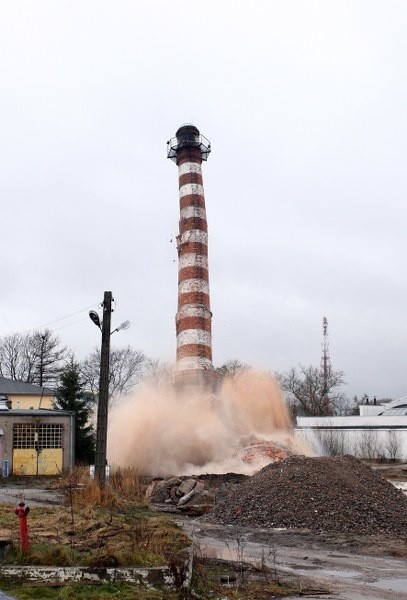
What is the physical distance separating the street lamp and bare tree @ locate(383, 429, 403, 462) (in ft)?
119

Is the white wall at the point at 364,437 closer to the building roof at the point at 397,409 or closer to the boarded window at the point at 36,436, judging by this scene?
the building roof at the point at 397,409

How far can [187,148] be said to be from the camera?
42625 millimetres

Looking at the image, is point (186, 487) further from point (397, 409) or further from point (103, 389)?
point (397, 409)

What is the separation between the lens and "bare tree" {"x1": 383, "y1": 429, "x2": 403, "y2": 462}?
5072 centimetres

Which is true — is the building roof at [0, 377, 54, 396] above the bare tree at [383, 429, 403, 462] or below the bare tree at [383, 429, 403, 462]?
above

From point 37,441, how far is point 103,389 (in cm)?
1526

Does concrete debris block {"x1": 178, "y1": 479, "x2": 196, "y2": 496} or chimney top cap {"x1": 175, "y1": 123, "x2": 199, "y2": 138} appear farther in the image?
chimney top cap {"x1": 175, "y1": 123, "x2": 199, "y2": 138}

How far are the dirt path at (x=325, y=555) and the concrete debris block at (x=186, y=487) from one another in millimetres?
4894

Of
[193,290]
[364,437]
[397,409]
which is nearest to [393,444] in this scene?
[364,437]

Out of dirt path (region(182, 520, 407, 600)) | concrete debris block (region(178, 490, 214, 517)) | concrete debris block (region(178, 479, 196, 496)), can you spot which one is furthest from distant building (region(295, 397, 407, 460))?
dirt path (region(182, 520, 407, 600))

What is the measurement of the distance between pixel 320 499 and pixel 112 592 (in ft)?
36.8

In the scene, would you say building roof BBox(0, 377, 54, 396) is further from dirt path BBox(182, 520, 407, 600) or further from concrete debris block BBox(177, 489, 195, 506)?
dirt path BBox(182, 520, 407, 600)

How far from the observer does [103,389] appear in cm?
1986

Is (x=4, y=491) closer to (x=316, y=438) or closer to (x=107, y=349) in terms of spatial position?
(x=107, y=349)
